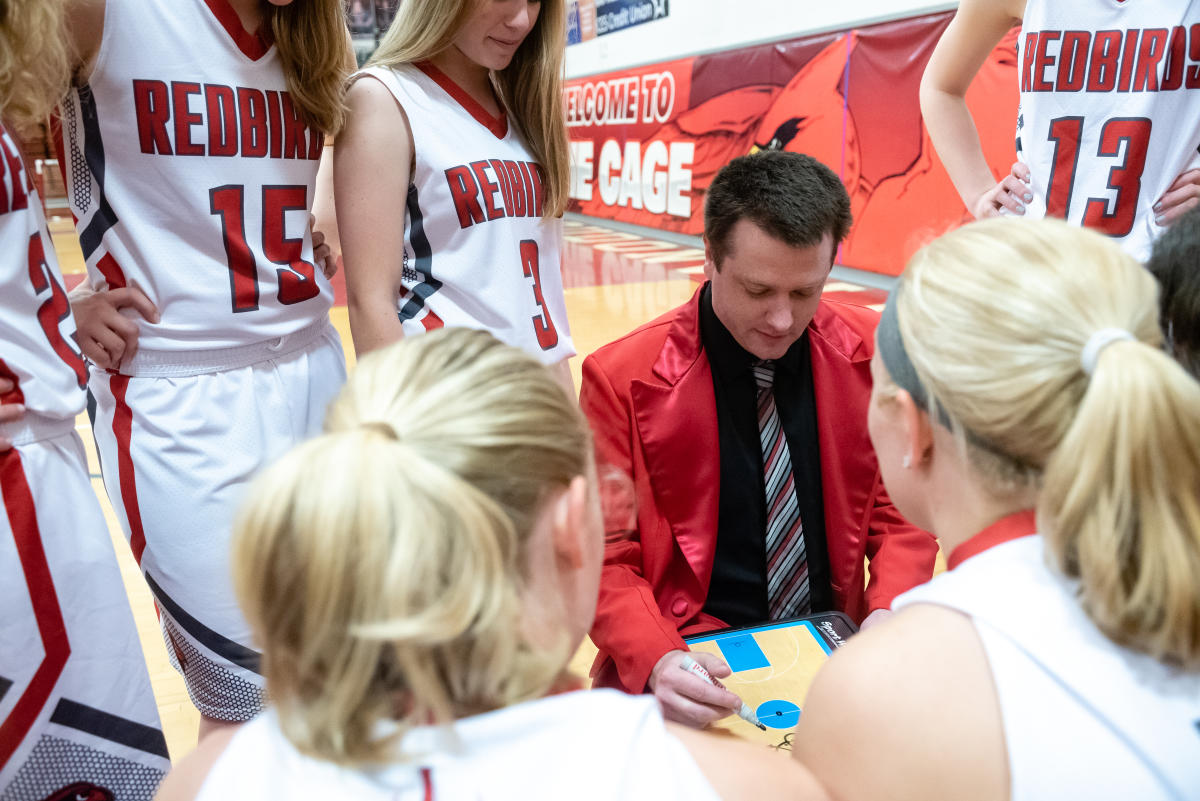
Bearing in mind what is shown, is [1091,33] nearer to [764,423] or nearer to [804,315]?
[804,315]

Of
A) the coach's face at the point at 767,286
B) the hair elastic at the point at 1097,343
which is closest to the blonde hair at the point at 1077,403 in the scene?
the hair elastic at the point at 1097,343

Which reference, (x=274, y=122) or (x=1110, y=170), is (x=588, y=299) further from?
(x=274, y=122)

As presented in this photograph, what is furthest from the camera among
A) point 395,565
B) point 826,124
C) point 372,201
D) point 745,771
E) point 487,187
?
point 826,124

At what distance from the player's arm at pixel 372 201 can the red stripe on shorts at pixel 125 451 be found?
385 mm

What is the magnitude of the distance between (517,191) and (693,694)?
3.42 feet

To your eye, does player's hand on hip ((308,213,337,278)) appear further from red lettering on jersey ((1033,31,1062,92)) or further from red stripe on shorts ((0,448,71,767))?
red lettering on jersey ((1033,31,1062,92))

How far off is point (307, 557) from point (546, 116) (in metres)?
1.44

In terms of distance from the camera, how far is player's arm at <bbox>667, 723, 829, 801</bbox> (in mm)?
736

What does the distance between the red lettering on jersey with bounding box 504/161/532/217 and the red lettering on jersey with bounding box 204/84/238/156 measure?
1.76 feet

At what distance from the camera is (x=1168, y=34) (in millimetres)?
1723

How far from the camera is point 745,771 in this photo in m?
0.75

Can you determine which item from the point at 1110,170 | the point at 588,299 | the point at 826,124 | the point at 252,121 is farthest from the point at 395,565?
the point at 826,124

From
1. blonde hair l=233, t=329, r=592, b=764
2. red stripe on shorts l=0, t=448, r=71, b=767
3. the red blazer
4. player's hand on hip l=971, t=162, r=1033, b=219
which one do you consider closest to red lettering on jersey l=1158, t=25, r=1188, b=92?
player's hand on hip l=971, t=162, r=1033, b=219

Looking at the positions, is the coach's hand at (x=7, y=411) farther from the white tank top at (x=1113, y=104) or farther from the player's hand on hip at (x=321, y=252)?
the white tank top at (x=1113, y=104)
